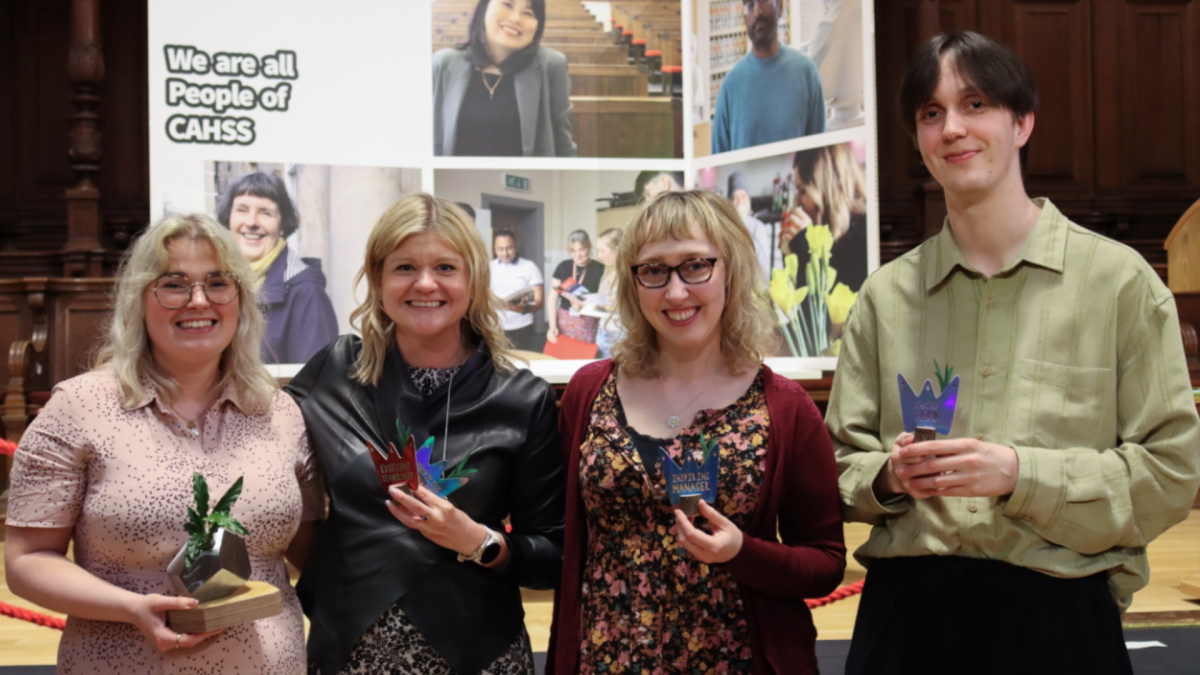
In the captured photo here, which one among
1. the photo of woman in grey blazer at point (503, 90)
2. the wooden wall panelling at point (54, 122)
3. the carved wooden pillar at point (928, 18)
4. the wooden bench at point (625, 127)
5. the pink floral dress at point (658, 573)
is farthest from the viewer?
the wooden wall panelling at point (54, 122)

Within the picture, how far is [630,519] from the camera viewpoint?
A: 1.80m

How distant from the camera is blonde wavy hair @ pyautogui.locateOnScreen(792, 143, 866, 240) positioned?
4.70 meters

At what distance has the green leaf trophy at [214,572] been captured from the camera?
5.33 feet

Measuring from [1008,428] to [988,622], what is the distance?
1.05 feet

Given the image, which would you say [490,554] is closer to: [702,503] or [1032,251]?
[702,503]

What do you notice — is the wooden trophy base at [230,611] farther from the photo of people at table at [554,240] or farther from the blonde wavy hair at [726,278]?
the photo of people at table at [554,240]

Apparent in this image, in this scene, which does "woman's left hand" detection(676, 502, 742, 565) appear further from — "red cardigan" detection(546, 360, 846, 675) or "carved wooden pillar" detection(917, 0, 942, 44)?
"carved wooden pillar" detection(917, 0, 942, 44)

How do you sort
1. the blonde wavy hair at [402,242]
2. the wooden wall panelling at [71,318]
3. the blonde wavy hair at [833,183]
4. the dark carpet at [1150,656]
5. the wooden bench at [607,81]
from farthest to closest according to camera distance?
the wooden wall panelling at [71,318], the wooden bench at [607,81], the blonde wavy hair at [833,183], the dark carpet at [1150,656], the blonde wavy hair at [402,242]

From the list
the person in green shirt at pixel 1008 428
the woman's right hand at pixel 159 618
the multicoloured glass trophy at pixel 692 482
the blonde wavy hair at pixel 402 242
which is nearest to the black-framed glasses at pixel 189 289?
the blonde wavy hair at pixel 402 242

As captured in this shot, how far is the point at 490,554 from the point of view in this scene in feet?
6.15

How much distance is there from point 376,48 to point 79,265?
2.83 m

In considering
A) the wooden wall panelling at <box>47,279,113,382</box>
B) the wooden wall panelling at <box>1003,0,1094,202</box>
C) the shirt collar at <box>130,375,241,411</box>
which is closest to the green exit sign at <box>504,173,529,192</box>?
the wooden wall panelling at <box>47,279,113,382</box>

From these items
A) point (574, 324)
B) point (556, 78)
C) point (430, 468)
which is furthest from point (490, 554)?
point (556, 78)

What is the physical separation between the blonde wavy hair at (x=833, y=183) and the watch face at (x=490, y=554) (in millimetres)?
3333
